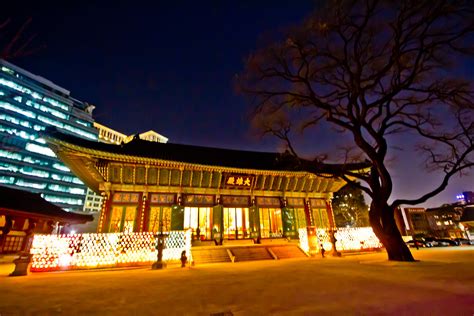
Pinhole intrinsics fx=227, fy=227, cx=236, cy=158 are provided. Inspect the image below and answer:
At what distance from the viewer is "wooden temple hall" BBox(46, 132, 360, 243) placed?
539 inches

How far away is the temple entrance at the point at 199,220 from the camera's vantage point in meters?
15.8

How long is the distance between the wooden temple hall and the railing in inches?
91.4

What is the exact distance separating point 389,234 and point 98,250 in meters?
12.9

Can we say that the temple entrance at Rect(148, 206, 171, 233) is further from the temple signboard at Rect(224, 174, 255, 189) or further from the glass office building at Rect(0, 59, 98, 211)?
the glass office building at Rect(0, 59, 98, 211)

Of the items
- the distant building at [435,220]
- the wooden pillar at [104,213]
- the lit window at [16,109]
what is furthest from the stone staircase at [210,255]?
the lit window at [16,109]

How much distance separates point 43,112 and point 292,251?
250 feet

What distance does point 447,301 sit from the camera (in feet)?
11.1

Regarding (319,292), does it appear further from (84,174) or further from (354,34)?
(84,174)

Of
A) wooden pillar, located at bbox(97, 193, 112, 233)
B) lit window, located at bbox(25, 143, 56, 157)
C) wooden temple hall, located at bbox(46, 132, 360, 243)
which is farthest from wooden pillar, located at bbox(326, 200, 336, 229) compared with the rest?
lit window, located at bbox(25, 143, 56, 157)

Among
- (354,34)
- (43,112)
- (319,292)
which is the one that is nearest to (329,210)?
(354,34)

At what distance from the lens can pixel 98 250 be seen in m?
10.6

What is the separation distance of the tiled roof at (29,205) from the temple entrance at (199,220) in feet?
32.7

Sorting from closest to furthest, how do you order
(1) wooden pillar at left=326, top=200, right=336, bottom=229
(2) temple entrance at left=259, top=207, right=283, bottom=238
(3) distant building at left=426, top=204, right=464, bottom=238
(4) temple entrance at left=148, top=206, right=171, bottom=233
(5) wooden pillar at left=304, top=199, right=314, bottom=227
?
(4) temple entrance at left=148, top=206, right=171, bottom=233 → (2) temple entrance at left=259, top=207, right=283, bottom=238 → (5) wooden pillar at left=304, top=199, right=314, bottom=227 → (1) wooden pillar at left=326, top=200, right=336, bottom=229 → (3) distant building at left=426, top=204, right=464, bottom=238

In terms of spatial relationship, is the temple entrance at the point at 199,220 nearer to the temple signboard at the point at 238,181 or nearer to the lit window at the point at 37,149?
the temple signboard at the point at 238,181
